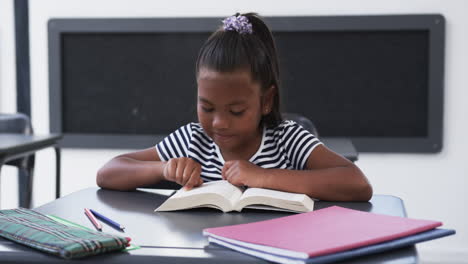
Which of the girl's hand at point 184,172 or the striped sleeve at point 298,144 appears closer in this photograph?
the girl's hand at point 184,172

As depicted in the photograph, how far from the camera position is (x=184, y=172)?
4.13ft

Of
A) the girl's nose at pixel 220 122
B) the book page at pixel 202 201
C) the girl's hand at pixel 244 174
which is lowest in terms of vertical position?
the book page at pixel 202 201

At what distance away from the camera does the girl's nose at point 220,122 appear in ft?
4.34

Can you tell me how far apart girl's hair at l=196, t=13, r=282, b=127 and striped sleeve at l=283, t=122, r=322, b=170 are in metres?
0.06

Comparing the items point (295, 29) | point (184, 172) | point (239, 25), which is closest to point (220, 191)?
point (184, 172)

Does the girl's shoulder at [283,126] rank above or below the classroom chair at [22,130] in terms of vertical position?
above

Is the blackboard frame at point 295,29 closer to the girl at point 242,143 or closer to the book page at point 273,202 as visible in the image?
the girl at point 242,143

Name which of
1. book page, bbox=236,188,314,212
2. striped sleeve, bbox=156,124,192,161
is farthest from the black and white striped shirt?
book page, bbox=236,188,314,212

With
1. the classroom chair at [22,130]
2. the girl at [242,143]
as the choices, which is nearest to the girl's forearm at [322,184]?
the girl at [242,143]

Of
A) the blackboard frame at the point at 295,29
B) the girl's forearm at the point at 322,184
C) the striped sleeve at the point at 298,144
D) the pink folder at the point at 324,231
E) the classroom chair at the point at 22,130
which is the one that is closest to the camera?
the pink folder at the point at 324,231

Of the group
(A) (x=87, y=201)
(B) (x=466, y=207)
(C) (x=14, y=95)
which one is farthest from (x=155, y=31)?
(A) (x=87, y=201)

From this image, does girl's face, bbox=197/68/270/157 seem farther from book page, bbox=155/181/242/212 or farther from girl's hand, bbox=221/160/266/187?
book page, bbox=155/181/242/212

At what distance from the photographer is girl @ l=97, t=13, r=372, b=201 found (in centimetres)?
124

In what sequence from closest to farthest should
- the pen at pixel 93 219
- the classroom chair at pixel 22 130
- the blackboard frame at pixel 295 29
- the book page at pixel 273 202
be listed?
the pen at pixel 93 219
the book page at pixel 273 202
the classroom chair at pixel 22 130
the blackboard frame at pixel 295 29
